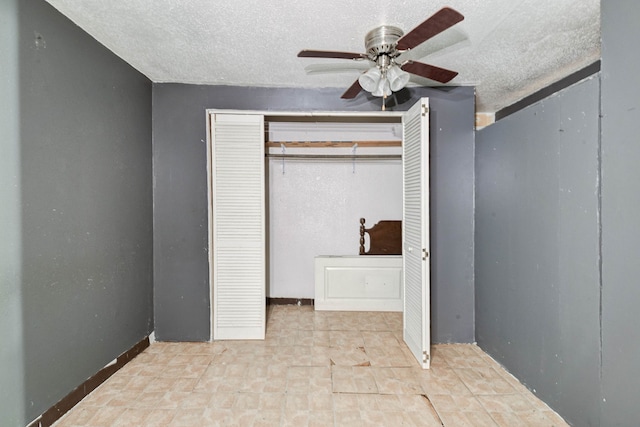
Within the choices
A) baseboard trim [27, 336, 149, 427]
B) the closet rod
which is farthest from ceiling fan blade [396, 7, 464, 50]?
baseboard trim [27, 336, 149, 427]

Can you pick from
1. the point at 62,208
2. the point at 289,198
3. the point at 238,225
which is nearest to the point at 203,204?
the point at 238,225

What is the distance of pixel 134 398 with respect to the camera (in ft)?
7.00

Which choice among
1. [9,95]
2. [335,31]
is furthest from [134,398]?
[335,31]

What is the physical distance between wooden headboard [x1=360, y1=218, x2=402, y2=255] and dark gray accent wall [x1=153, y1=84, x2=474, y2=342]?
1.09 meters

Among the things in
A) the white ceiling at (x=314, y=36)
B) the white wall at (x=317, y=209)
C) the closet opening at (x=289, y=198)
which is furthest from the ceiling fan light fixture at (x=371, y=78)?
the white wall at (x=317, y=209)

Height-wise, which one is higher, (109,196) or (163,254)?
(109,196)

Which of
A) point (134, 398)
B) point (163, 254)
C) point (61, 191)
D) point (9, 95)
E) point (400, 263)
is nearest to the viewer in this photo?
point (9, 95)

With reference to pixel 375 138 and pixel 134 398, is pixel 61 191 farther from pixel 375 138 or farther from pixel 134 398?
pixel 375 138

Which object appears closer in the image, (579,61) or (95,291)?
(95,291)

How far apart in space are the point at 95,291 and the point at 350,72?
8.31ft

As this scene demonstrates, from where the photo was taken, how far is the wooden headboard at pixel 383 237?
4.07 meters

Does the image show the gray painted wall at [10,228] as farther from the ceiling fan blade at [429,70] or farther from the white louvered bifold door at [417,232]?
the white louvered bifold door at [417,232]

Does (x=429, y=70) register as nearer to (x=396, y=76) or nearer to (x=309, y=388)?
(x=396, y=76)

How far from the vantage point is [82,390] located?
2.09 metres
